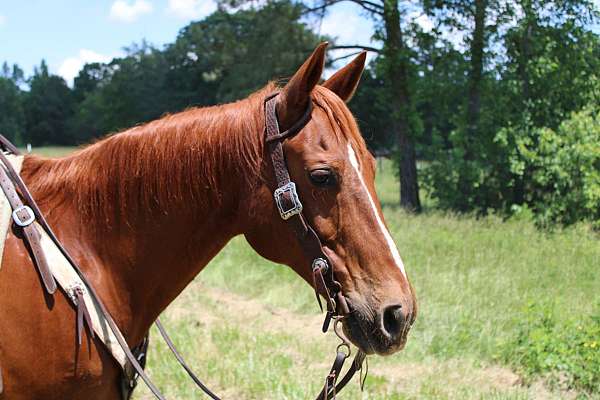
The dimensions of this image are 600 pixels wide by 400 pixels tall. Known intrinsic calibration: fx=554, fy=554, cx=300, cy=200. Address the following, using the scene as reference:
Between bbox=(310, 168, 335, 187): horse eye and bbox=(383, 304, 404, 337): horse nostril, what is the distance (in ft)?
1.54

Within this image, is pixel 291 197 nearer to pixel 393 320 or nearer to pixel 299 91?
pixel 299 91

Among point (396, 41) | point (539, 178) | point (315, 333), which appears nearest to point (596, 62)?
point (539, 178)

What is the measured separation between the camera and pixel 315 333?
570 centimetres

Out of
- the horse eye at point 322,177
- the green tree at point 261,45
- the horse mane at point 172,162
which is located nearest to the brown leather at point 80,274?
the horse mane at point 172,162

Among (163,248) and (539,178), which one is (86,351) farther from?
(539,178)

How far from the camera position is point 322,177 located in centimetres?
192

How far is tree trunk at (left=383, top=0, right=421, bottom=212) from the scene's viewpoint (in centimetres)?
1490

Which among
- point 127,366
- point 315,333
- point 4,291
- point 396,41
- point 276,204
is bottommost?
point 315,333

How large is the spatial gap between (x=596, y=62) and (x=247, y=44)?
10.0 metres

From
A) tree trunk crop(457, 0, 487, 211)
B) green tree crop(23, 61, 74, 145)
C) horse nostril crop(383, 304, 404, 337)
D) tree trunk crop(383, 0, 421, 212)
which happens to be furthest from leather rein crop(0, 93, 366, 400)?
green tree crop(23, 61, 74, 145)

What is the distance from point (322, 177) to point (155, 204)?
66 centimetres

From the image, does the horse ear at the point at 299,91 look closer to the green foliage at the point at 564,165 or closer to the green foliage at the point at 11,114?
the green foliage at the point at 564,165

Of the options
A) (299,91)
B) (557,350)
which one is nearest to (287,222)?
(299,91)

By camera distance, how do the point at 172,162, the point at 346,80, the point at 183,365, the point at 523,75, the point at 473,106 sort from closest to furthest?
1. the point at 172,162
2. the point at 346,80
3. the point at 183,365
4. the point at 523,75
5. the point at 473,106
